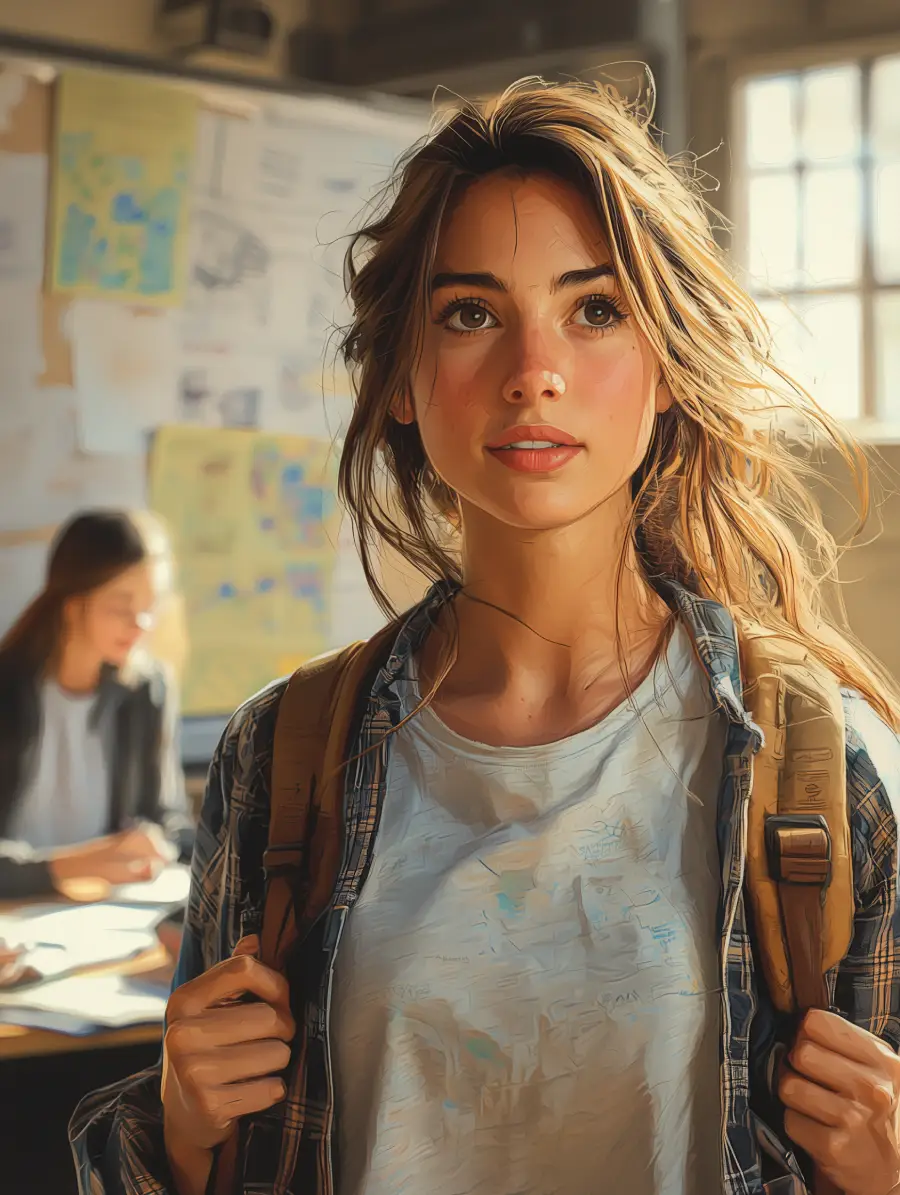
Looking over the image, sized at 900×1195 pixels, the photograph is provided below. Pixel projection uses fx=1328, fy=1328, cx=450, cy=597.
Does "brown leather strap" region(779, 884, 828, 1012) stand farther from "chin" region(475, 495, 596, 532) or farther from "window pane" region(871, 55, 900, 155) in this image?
"window pane" region(871, 55, 900, 155)

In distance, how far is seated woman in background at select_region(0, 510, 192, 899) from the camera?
A: 1753 mm

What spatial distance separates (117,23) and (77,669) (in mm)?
1267

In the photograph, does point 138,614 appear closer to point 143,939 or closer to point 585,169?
point 143,939

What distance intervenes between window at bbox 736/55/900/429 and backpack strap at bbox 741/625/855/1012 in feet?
6.08

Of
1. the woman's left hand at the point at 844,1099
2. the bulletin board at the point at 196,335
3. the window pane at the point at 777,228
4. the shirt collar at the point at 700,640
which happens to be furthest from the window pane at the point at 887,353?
the woman's left hand at the point at 844,1099

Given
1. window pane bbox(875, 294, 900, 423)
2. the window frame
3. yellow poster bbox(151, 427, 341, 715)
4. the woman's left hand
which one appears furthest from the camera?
window pane bbox(875, 294, 900, 423)

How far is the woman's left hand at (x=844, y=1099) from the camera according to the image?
0.82 m

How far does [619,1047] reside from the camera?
88 cm

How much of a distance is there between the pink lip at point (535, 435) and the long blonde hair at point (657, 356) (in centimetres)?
9

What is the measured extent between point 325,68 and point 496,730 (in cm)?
197

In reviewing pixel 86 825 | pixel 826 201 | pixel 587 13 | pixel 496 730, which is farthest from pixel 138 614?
pixel 826 201

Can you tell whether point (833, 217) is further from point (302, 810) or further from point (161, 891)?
point (302, 810)

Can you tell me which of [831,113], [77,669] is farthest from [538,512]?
A: [831,113]

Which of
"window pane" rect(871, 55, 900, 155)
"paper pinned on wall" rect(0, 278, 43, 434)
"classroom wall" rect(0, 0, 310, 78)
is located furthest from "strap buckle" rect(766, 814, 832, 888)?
"window pane" rect(871, 55, 900, 155)
